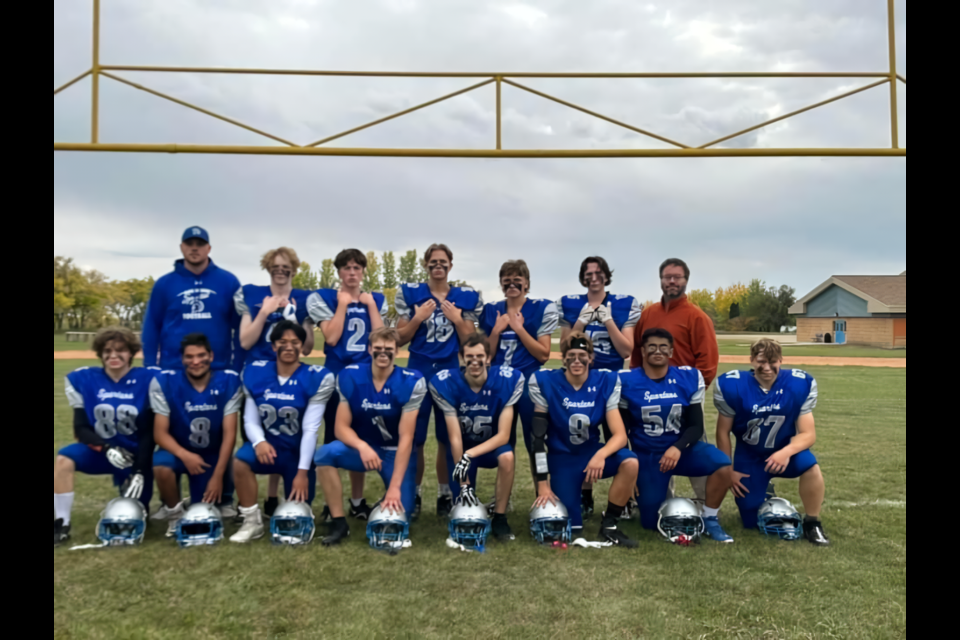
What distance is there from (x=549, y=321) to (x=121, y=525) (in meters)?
3.22

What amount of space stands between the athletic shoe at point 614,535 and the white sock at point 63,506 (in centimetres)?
355

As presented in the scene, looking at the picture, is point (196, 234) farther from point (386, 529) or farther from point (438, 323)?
point (386, 529)

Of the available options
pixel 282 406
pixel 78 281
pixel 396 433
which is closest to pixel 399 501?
pixel 396 433

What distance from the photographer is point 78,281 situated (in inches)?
332

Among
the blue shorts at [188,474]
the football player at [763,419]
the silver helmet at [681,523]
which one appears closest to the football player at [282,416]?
the blue shorts at [188,474]

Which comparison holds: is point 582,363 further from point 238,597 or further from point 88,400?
point 88,400

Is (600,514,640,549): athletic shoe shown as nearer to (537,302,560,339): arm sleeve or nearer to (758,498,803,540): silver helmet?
(758,498,803,540): silver helmet

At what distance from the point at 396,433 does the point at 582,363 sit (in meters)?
1.40

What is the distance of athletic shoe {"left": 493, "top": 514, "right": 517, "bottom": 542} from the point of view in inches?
150

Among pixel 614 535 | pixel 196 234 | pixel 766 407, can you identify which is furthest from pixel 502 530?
pixel 196 234

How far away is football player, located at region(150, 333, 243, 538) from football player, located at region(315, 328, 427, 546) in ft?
2.48

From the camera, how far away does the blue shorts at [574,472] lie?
3.92 m

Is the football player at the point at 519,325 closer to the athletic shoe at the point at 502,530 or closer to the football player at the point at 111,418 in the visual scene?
the athletic shoe at the point at 502,530

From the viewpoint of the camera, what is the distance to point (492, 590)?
3.07 metres
